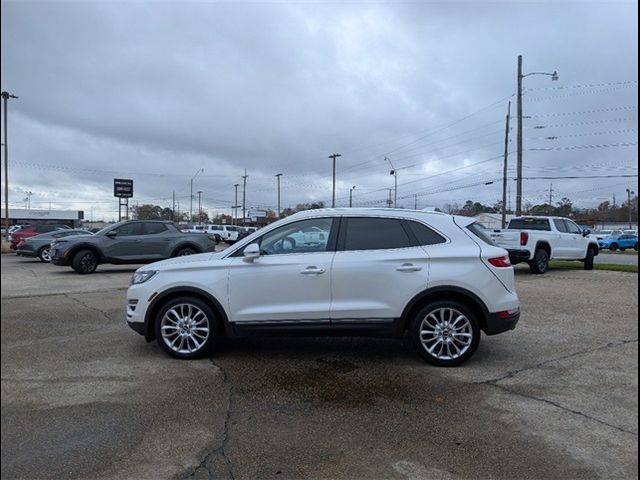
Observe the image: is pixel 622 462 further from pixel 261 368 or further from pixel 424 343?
pixel 261 368

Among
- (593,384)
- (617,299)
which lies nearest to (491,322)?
(593,384)

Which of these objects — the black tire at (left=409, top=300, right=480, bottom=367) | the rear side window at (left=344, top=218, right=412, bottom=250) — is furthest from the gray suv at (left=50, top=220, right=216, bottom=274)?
the black tire at (left=409, top=300, right=480, bottom=367)

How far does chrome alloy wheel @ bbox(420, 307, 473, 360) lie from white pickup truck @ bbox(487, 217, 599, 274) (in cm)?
936

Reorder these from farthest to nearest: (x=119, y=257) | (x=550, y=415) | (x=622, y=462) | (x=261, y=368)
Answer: (x=119, y=257)
(x=261, y=368)
(x=550, y=415)
(x=622, y=462)

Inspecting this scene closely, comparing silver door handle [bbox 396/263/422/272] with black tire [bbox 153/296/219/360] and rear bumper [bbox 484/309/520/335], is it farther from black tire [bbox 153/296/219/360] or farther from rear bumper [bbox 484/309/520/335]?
black tire [bbox 153/296/219/360]

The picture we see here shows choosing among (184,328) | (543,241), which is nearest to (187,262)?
(184,328)

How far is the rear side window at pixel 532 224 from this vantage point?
15798 millimetres

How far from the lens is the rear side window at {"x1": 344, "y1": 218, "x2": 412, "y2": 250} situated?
555 centimetres

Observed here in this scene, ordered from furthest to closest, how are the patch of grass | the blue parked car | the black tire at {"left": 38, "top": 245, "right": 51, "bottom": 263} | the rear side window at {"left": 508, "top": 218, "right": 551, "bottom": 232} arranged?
the blue parked car < the black tire at {"left": 38, "top": 245, "right": 51, "bottom": 263} < the patch of grass < the rear side window at {"left": 508, "top": 218, "right": 551, "bottom": 232}

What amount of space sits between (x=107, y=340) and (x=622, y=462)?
18.8 ft

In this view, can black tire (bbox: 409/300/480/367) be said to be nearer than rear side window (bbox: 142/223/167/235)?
Yes

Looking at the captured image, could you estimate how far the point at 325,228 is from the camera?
5.68 meters

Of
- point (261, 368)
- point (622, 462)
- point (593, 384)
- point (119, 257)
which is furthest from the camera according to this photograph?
point (119, 257)

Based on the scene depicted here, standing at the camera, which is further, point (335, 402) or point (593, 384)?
point (593, 384)
